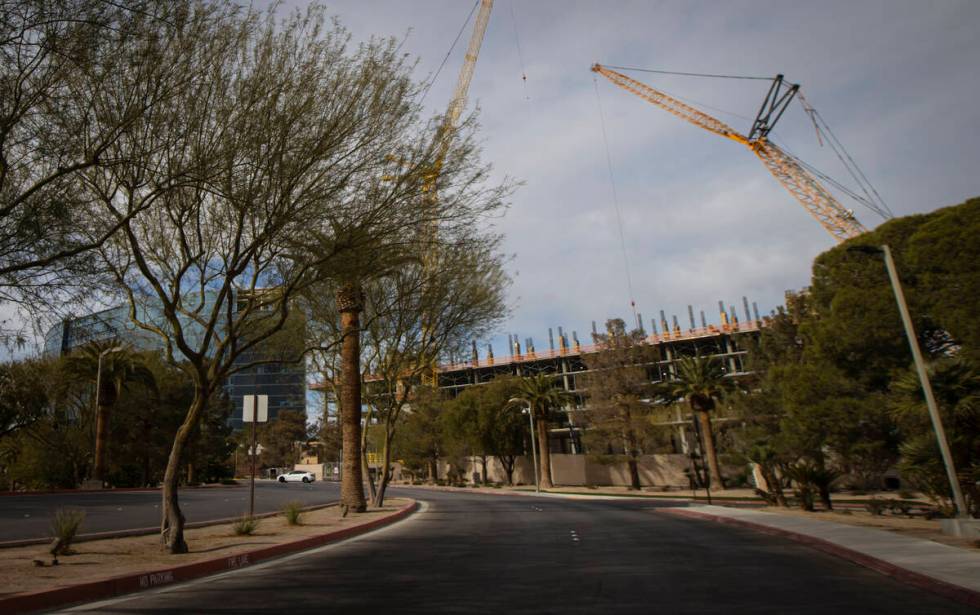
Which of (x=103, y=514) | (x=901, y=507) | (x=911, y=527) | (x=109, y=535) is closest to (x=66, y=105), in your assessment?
(x=109, y=535)

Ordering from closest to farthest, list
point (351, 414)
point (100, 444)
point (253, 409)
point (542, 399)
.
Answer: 1. point (253, 409)
2. point (351, 414)
3. point (100, 444)
4. point (542, 399)

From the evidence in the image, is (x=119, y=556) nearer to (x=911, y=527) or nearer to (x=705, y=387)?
(x=911, y=527)

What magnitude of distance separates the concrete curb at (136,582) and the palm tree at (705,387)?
4144cm

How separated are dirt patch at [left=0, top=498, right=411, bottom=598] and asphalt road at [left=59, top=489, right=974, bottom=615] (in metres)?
1.09

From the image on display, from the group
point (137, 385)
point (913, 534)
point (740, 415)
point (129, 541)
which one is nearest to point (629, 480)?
point (740, 415)

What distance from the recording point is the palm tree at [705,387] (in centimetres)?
4959

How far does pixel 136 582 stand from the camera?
8.72 meters

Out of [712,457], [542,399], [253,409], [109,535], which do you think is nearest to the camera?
[109,535]

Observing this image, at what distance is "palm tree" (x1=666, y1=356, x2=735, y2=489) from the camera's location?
163 ft

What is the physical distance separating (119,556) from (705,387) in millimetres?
45642

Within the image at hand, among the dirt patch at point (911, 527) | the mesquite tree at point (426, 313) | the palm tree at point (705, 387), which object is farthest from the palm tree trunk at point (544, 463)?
the dirt patch at point (911, 527)

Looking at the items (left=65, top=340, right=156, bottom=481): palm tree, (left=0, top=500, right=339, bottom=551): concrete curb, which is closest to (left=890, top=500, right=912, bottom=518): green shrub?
(left=0, top=500, right=339, bottom=551): concrete curb

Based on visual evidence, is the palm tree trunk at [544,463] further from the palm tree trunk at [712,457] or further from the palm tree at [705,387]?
the palm tree trunk at [712,457]

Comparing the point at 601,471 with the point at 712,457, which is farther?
the point at 601,471
